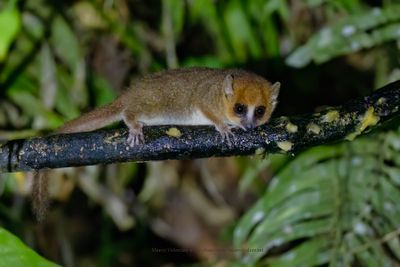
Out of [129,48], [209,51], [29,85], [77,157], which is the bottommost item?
[77,157]

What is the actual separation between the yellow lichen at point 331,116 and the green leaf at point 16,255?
86cm

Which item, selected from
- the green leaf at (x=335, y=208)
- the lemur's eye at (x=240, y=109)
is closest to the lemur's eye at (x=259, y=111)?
the lemur's eye at (x=240, y=109)

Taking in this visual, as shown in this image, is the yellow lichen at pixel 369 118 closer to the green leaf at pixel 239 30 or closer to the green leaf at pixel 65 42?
the green leaf at pixel 239 30

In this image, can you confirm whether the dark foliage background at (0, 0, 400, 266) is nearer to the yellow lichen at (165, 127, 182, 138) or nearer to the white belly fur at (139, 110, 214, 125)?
the white belly fur at (139, 110, 214, 125)

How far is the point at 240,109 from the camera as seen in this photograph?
9.00 ft

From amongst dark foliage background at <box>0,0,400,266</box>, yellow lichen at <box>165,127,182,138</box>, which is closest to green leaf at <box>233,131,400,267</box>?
dark foliage background at <box>0,0,400,266</box>

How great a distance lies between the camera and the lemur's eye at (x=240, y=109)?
2.72m

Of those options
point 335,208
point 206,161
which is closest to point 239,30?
point 206,161

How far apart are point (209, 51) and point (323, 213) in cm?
176

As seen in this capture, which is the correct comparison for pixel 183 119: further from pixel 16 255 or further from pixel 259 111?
pixel 16 255

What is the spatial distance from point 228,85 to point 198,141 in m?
0.84

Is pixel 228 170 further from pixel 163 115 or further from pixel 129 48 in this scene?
pixel 163 115

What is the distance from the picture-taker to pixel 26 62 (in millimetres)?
3438

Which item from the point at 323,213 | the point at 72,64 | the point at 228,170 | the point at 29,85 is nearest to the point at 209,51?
the point at 228,170
